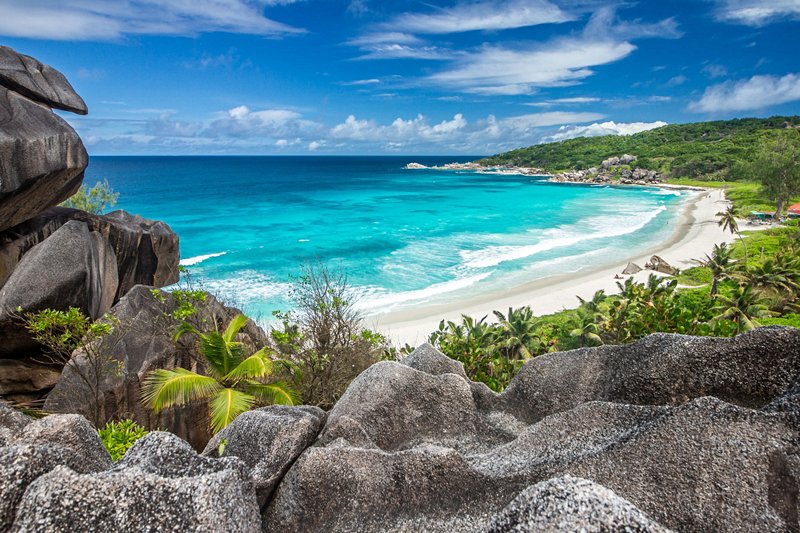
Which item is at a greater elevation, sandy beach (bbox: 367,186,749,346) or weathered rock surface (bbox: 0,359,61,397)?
weathered rock surface (bbox: 0,359,61,397)

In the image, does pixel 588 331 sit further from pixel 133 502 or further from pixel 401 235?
pixel 401 235

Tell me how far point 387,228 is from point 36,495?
68945 mm

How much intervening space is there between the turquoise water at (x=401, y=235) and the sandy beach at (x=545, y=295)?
1.79m

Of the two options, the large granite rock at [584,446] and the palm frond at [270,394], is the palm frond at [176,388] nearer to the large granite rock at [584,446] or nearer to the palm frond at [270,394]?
the palm frond at [270,394]

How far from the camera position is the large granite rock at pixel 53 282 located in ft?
46.1

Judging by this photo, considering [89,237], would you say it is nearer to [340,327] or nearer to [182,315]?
[182,315]

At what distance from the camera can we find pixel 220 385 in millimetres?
11773

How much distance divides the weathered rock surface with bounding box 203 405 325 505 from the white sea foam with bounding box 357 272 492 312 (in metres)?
30.2

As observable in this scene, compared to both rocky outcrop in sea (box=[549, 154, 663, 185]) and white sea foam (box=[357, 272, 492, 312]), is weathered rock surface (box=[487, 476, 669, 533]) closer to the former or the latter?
white sea foam (box=[357, 272, 492, 312])

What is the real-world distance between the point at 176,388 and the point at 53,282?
24.6 feet

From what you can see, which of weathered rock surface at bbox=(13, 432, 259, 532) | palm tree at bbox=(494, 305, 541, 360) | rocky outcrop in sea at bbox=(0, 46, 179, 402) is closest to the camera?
weathered rock surface at bbox=(13, 432, 259, 532)

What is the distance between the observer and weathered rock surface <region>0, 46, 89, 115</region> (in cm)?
1555

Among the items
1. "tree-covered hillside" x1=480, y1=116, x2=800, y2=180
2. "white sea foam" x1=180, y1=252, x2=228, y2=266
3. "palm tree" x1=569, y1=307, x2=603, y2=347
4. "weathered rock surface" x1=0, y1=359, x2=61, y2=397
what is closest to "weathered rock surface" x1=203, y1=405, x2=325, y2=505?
"weathered rock surface" x1=0, y1=359, x2=61, y2=397

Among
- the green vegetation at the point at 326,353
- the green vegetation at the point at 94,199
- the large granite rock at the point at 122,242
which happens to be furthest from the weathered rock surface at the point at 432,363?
the green vegetation at the point at 94,199
